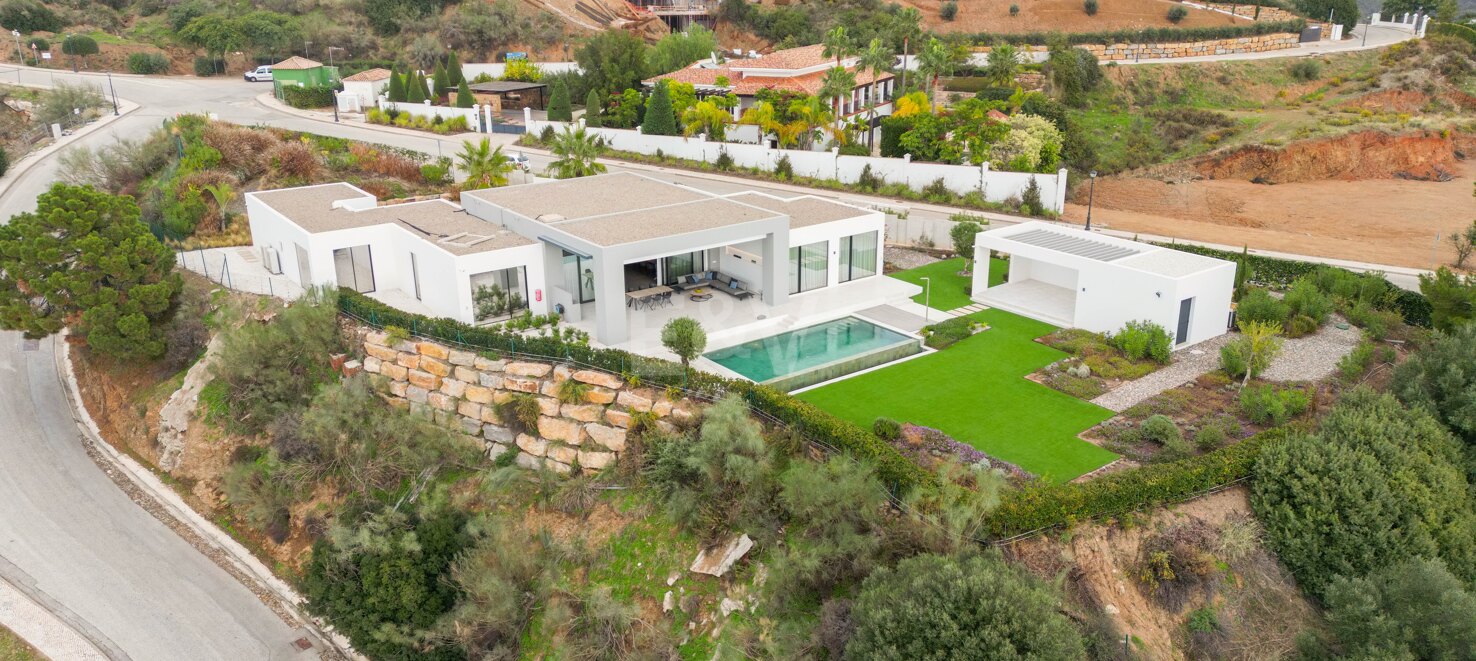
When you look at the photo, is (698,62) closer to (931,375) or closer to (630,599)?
(931,375)

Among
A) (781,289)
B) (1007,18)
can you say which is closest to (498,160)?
(781,289)

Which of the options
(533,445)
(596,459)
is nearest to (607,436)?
(596,459)

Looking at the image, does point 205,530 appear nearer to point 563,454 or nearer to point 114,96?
point 563,454

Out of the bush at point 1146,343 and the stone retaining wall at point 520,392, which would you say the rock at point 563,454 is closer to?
the stone retaining wall at point 520,392

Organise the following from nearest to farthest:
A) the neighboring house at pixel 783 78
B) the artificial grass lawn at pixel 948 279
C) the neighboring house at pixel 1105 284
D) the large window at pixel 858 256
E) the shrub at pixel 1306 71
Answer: the neighboring house at pixel 1105 284, the artificial grass lawn at pixel 948 279, the large window at pixel 858 256, the neighboring house at pixel 783 78, the shrub at pixel 1306 71

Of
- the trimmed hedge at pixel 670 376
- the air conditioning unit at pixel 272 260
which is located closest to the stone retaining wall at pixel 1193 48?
the trimmed hedge at pixel 670 376
